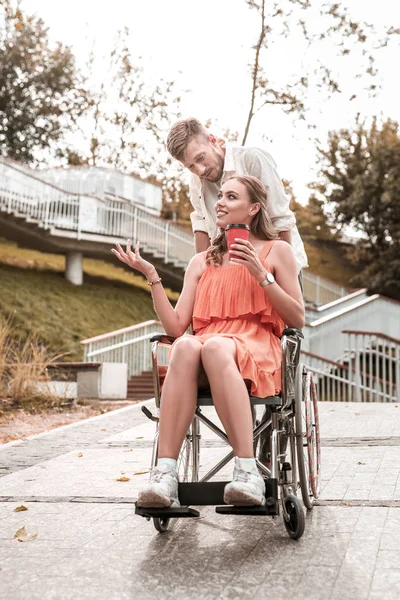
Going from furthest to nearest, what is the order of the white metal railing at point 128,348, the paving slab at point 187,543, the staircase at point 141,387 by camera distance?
the white metal railing at point 128,348, the staircase at point 141,387, the paving slab at point 187,543

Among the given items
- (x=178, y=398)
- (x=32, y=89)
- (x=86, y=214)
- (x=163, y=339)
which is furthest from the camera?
(x=32, y=89)

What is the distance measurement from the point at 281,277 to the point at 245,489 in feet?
3.97

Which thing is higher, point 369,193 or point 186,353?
point 369,193

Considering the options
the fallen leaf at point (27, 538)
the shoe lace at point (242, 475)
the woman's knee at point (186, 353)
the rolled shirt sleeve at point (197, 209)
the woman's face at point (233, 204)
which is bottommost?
the fallen leaf at point (27, 538)

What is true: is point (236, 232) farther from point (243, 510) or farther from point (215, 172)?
point (243, 510)

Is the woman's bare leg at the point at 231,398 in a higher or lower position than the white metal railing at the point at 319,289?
lower

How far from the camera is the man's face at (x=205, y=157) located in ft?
13.8

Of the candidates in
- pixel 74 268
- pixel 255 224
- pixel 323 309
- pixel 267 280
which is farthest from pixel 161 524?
pixel 74 268

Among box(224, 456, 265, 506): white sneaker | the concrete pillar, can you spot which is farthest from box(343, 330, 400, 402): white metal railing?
the concrete pillar

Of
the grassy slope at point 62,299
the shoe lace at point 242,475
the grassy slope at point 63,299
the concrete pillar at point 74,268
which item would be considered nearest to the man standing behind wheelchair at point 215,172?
the shoe lace at point 242,475

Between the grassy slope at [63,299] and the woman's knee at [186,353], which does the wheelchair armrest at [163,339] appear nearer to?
the woman's knee at [186,353]

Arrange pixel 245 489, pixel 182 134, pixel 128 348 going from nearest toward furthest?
pixel 245 489 → pixel 182 134 → pixel 128 348

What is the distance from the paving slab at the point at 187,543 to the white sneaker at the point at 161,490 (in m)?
0.25

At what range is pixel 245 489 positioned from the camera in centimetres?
306
